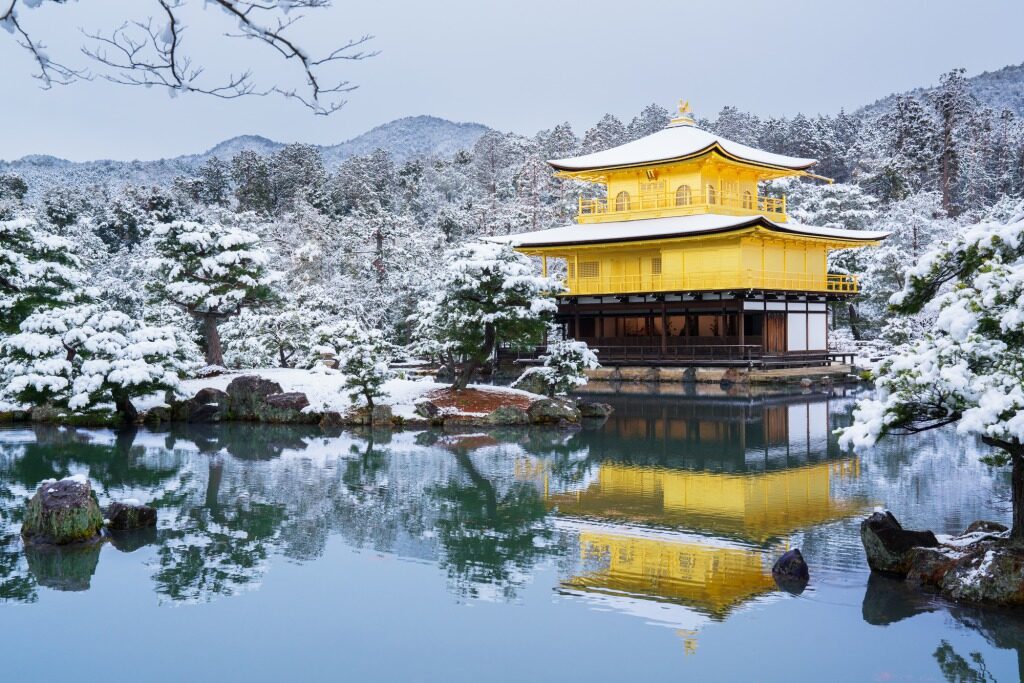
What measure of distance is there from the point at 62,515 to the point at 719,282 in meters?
23.9

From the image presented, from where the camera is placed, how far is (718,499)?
460 inches

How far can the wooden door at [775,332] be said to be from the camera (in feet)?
103

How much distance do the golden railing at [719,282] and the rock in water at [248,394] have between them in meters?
13.4

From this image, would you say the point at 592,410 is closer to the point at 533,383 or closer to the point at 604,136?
the point at 533,383

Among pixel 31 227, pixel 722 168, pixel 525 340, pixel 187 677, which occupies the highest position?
pixel 722 168

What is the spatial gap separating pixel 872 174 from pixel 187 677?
5008cm

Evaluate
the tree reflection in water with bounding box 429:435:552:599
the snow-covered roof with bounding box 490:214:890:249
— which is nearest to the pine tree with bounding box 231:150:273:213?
the snow-covered roof with bounding box 490:214:890:249

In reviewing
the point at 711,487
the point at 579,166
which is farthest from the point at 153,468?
the point at 579,166

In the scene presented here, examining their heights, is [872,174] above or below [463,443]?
above

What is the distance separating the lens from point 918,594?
748 centimetres

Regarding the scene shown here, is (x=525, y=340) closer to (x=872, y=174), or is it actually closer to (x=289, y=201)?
(x=872, y=174)

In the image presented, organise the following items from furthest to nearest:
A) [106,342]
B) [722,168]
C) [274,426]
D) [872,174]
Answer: [872,174], [722,168], [274,426], [106,342]

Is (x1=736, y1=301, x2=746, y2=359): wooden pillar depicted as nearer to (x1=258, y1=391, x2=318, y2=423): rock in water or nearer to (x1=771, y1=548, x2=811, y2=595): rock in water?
(x1=258, y1=391, x2=318, y2=423): rock in water

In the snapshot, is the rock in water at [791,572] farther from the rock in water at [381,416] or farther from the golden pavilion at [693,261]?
the golden pavilion at [693,261]
